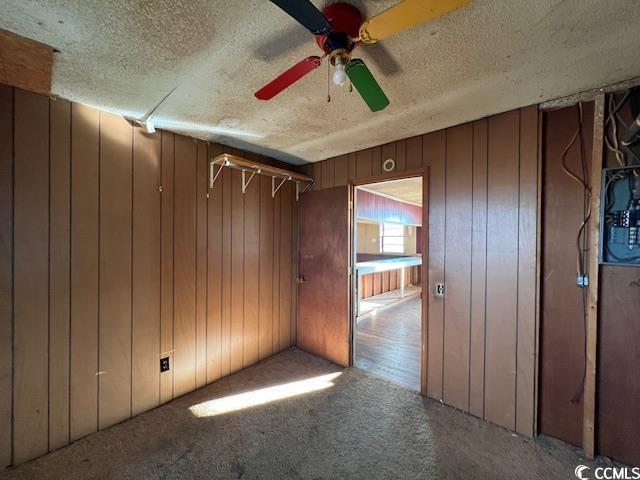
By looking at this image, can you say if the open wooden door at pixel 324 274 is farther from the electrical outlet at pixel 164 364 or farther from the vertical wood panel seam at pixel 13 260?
the vertical wood panel seam at pixel 13 260

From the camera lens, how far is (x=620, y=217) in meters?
1.55

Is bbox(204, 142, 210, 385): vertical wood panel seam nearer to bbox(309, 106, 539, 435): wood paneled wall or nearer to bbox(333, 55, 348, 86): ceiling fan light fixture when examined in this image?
bbox(333, 55, 348, 86): ceiling fan light fixture

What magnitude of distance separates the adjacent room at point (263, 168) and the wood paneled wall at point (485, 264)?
15mm

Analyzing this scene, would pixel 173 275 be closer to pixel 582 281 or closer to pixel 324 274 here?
pixel 324 274

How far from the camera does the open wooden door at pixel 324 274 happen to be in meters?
2.77

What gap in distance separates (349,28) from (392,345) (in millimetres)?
3238

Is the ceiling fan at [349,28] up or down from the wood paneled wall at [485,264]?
up

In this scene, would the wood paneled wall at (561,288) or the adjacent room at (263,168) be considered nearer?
the adjacent room at (263,168)

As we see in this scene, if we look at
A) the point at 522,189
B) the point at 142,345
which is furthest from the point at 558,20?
the point at 142,345

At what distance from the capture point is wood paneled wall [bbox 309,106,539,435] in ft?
5.87

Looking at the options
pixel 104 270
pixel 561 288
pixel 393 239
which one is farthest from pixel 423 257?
pixel 393 239

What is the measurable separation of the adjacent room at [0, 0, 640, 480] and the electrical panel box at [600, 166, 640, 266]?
0.03 feet

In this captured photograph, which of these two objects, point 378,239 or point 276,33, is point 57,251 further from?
point 378,239

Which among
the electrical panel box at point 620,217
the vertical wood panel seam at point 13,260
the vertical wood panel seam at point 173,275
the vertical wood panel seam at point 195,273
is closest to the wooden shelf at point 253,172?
the vertical wood panel seam at point 195,273
